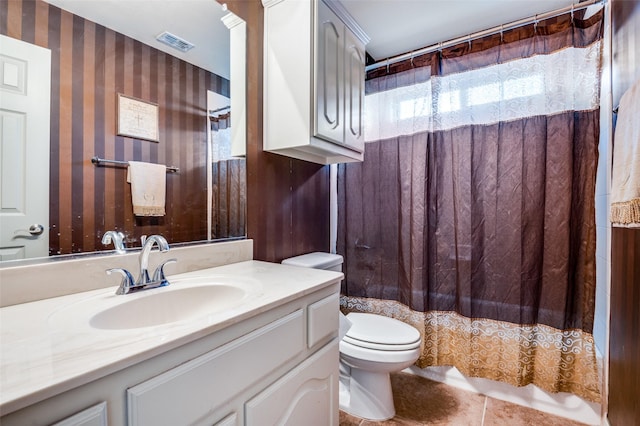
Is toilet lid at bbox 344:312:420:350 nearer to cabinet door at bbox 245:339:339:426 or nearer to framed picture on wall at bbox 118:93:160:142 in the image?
cabinet door at bbox 245:339:339:426

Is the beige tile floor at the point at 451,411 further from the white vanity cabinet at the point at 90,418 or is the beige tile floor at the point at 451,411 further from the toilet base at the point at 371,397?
the white vanity cabinet at the point at 90,418

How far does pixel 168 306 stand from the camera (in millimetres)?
960

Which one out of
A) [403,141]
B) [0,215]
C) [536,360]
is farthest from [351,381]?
[0,215]

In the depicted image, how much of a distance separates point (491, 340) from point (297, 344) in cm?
133

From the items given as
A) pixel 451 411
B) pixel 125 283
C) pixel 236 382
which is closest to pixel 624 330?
pixel 451 411

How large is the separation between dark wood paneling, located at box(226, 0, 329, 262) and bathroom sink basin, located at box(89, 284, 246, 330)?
0.46 m

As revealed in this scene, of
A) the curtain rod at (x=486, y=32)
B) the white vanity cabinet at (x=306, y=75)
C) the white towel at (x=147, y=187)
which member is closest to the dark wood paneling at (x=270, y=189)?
the white vanity cabinet at (x=306, y=75)

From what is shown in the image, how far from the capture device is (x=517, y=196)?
160 cm

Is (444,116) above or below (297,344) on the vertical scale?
above

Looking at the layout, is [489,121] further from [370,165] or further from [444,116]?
[370,165]

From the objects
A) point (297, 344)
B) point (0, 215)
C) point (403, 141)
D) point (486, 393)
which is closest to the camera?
point (0, 215)

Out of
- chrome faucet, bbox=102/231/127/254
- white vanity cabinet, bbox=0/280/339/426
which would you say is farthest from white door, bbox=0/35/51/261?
white vanity cabinet, bbox=0/280/339/426

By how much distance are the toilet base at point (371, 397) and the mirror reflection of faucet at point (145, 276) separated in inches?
46.1

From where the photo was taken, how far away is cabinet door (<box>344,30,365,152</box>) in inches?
62.2
